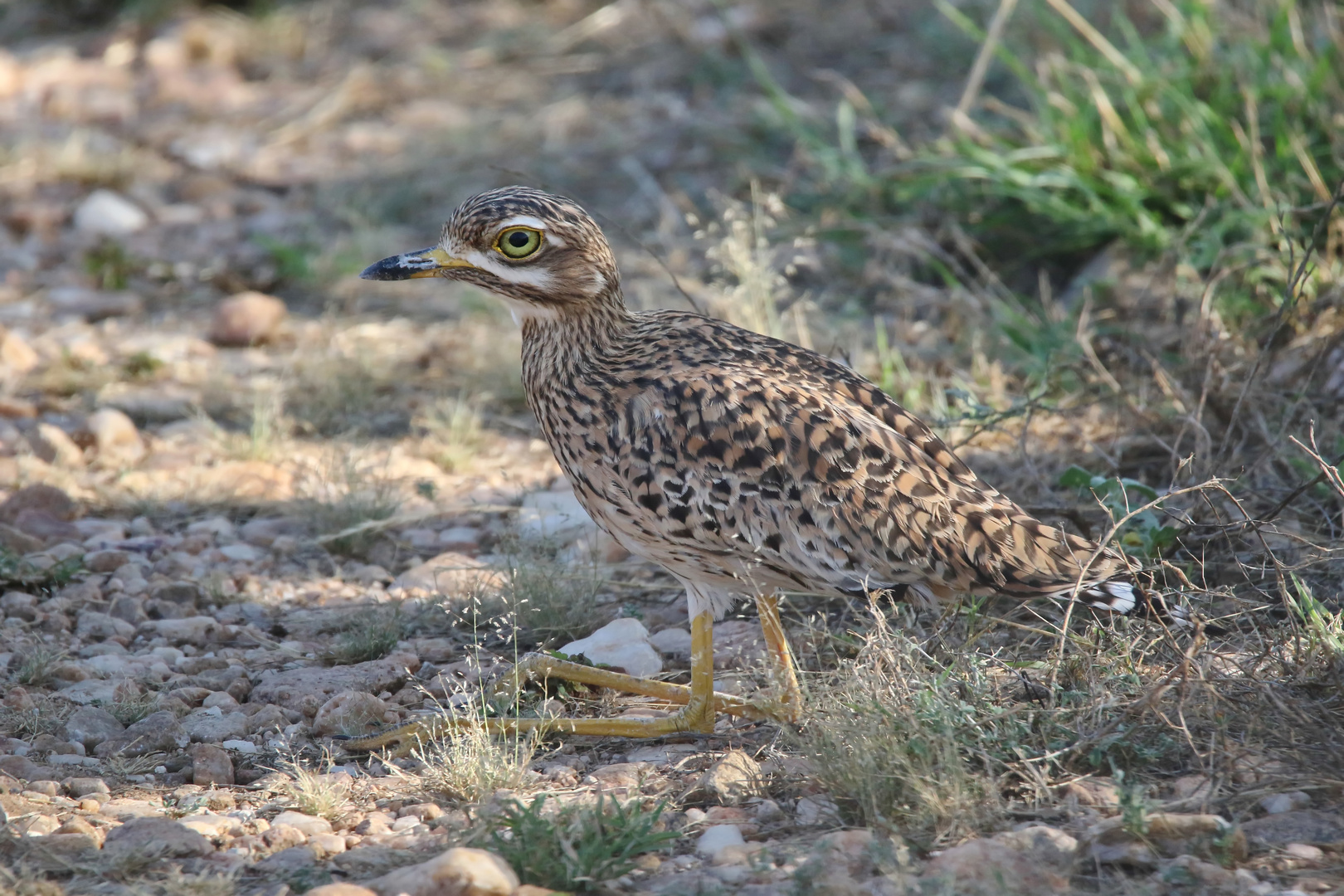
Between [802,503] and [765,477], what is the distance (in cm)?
12

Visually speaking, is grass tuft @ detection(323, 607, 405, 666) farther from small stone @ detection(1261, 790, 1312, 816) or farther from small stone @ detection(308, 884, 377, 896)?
small stone @ detection(1261, 790, 1312, 816)

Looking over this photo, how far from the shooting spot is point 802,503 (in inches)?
142

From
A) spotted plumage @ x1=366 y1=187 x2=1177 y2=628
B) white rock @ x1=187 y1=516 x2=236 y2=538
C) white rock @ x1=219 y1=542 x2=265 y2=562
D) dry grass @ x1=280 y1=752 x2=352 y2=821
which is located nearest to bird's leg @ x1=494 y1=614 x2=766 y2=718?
spotted plumage @ x1=366 y1=187 x2=1177 y2=628

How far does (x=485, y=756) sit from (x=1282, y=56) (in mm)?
5065

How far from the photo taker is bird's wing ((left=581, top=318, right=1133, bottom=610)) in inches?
141

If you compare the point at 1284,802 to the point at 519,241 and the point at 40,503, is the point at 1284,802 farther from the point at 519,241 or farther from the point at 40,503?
the point at 40,503

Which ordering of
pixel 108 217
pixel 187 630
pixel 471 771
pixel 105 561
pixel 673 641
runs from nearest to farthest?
pixel 471 771, pixel 187 630, pixel 673 641, pixel 105 561, pixel 108 217

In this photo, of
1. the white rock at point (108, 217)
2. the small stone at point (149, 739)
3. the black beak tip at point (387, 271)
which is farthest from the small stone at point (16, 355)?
the small stone at point (149, 739)

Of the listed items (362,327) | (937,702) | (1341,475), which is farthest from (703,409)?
(362,327)

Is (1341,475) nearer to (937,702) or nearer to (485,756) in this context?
(937,702)

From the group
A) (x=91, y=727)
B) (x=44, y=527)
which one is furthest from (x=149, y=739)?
(x=44, y=527)

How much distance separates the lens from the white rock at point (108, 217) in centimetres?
768

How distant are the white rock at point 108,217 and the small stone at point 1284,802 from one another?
665 centimetres

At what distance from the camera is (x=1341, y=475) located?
4184 millimetres
